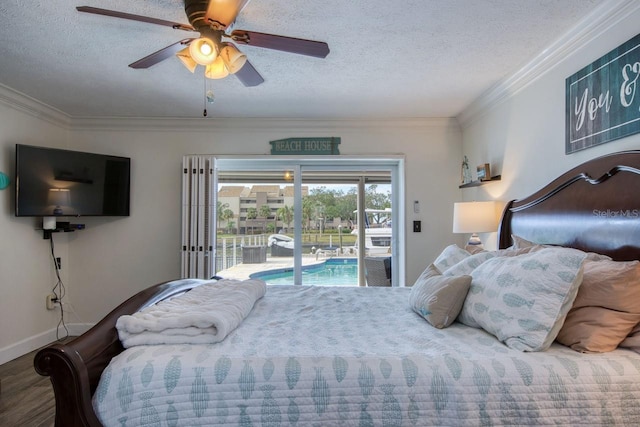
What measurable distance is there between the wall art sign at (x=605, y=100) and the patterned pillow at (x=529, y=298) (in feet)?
2.81

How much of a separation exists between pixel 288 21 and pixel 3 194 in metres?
2.98

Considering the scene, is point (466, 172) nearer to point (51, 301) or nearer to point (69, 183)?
point (69, 183)

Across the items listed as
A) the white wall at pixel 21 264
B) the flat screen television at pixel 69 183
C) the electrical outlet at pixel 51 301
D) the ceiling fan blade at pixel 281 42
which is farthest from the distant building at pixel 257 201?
the ceiling fan blade at pixel 281 42

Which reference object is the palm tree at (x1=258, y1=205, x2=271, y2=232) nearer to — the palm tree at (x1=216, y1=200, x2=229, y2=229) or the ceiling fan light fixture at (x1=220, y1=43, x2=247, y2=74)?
the palm tree at (x1=216, y1=200, x2=229, y2=229)

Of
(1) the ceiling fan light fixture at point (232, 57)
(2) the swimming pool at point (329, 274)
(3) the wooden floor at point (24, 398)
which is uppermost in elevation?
→ (1) the ceiling fan light fixture at point (232, 57)

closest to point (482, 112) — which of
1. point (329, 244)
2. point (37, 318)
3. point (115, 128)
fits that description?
point (329, 244)

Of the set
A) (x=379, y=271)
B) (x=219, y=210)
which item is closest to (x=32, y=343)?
(x=219, y=210)

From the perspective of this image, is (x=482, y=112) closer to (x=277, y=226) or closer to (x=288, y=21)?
(x=288, y=21)

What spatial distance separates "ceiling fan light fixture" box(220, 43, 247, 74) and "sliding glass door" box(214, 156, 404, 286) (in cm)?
211

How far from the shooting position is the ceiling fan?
152 cm

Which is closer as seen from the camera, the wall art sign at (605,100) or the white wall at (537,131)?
the wall art sign at (605,100)

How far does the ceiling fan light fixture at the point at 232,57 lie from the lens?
5.81 feet

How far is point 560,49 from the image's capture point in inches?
86.4

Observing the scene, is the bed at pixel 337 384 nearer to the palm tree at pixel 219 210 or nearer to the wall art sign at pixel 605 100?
the wall art sign at pixel 605 100
